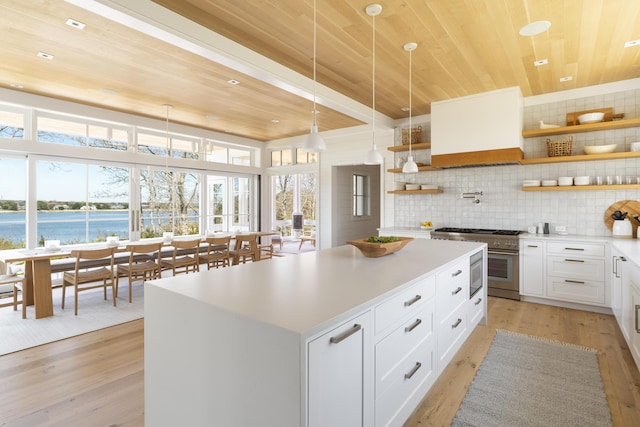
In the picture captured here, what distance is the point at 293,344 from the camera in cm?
102

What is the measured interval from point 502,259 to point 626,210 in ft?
4.86

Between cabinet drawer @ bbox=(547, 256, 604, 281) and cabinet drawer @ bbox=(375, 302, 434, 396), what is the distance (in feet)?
9.23

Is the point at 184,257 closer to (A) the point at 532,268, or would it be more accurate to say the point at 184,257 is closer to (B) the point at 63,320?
(B) the point at 63,320

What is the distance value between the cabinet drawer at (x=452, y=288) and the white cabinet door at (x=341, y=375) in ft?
3.09

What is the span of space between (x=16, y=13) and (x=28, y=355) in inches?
106

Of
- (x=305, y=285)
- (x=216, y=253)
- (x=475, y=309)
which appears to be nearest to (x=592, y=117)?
(x=475, y=309)

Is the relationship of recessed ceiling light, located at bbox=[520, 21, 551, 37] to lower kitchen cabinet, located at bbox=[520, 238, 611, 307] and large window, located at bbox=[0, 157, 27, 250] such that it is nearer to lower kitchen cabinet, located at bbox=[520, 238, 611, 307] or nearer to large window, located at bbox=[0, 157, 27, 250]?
lower kitchen cabinet, located at bbox=[520, 238, 611, 307]

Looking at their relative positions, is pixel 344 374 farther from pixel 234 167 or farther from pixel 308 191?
pixel 308 191

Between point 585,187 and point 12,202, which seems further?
point 12,202

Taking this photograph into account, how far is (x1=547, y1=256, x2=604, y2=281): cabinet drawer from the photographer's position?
3.64m

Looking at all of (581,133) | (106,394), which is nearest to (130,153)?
(106,394)

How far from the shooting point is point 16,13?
2.53 meters

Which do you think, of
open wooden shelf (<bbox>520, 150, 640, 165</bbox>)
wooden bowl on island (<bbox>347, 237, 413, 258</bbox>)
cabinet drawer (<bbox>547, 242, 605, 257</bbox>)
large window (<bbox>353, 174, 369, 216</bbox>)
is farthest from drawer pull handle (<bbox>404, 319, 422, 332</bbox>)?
large window (<bbox>353, 174, 369, 216</bbox>)

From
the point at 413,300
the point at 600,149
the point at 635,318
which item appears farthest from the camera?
the point at 600,149
